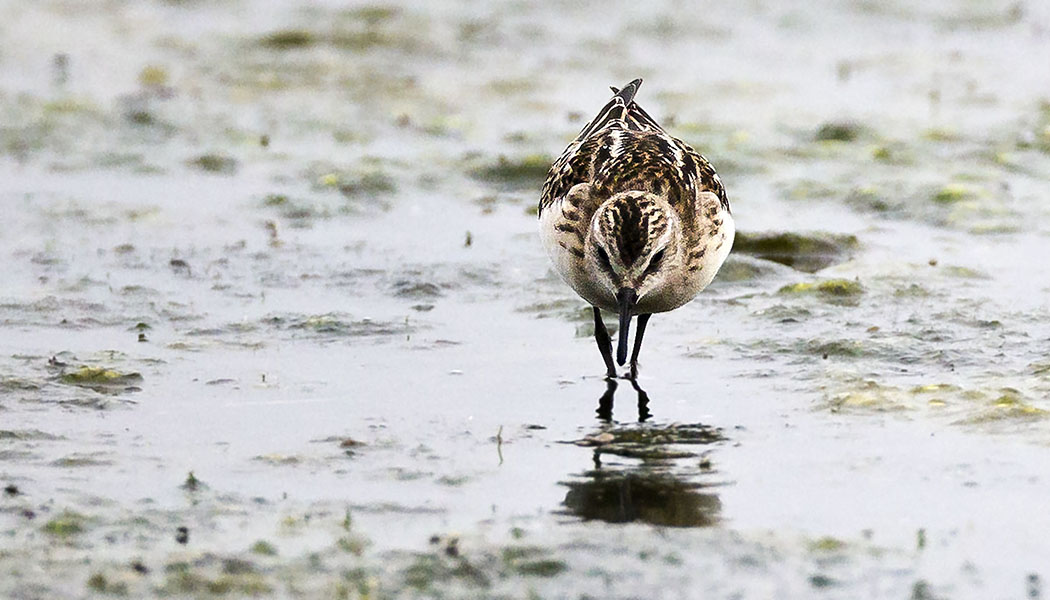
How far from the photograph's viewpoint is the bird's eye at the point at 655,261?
812 cm

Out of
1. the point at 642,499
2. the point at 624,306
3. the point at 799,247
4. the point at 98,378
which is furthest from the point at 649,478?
the point at 799,247

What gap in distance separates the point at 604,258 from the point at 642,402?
0.82 m

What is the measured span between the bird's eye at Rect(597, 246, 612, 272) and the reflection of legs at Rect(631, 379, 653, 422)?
0.74 metres

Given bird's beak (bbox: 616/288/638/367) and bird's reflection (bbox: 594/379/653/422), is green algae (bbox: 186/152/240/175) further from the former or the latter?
bird's beak (bbox: 616/288/638/367)

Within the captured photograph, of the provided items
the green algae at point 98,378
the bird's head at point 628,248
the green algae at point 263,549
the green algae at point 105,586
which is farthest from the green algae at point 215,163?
the green algae at point 105,586

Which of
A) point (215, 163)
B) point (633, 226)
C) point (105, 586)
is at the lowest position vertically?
point (105, 586)

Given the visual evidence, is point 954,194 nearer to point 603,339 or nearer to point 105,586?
point 603,339

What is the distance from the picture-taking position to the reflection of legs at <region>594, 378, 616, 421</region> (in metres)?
8.12

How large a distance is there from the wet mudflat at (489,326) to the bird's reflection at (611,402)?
40 mm

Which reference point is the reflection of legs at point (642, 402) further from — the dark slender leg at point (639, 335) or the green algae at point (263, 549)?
the green algae at point (263, 549)

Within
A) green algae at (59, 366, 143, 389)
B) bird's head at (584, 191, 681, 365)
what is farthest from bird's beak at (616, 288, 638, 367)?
green algae at (59, 366, 143, 389)

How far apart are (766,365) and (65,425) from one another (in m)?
3.73

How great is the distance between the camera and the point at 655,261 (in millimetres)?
8164

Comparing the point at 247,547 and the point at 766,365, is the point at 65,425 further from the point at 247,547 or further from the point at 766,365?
the point at 766,365
